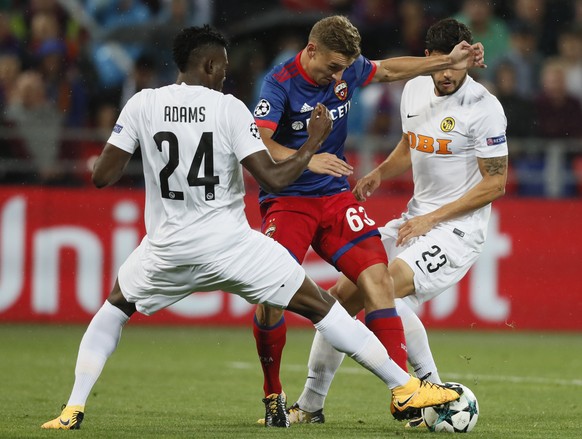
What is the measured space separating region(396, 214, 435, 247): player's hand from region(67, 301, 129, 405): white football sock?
6.11ft

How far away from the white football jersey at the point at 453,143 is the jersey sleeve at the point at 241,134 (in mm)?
1856

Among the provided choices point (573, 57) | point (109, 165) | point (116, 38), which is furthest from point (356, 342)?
point (573, 57)

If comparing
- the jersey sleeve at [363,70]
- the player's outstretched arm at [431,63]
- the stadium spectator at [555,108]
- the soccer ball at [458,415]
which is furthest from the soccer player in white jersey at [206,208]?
the stadium spectator at [555,108]

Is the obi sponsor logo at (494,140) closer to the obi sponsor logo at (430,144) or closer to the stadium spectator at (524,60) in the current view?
the obi sponsor logo at (430,144)

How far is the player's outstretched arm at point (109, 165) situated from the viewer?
629cm

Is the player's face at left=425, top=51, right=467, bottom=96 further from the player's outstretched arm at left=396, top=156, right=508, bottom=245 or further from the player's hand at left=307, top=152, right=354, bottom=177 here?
the player's hand at left=307, top=152, right=354, bottom=177

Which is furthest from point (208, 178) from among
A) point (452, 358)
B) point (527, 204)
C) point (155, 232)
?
point (527, 204)

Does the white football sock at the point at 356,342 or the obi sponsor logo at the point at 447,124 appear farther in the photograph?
the obi sponsor logo at the point at 447,124

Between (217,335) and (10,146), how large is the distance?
301 cm

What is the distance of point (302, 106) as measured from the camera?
732 centimetres

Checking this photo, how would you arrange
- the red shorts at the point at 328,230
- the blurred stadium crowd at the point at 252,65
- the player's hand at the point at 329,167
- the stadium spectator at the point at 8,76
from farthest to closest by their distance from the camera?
the stadium spectator at the point at 8,76
the blurred stadium crowd at the point at 252,65
the red shorts at the point at 328,230
the player's hand at the point at 329,167

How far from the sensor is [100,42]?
14.8 meters

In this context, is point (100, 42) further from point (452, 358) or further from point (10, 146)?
point (452, 358)

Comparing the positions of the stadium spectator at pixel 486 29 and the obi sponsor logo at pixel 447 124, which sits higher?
the stadium spectator at pixel 486 29
